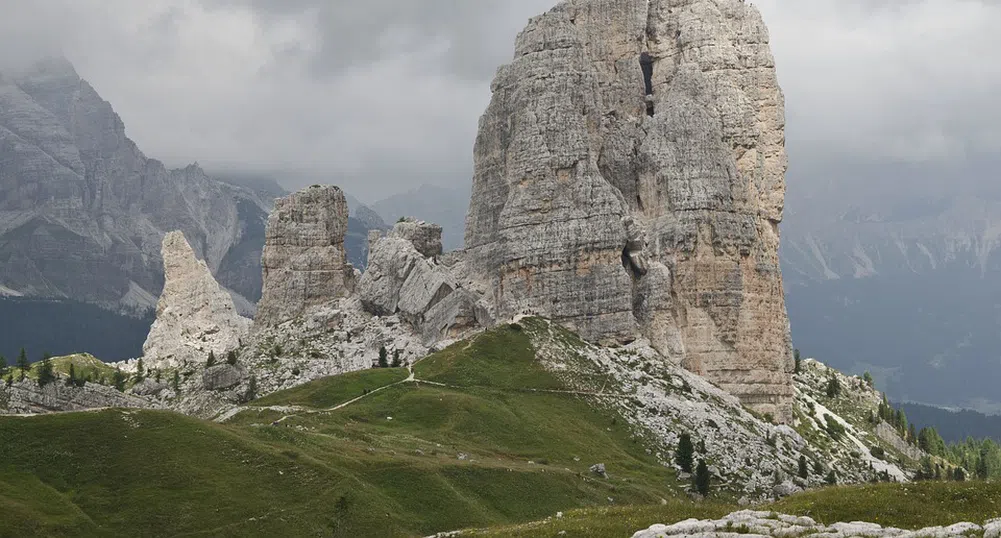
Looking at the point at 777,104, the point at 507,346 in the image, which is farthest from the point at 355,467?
the point at 777,104

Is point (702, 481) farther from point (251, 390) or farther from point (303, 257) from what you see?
point (303, 257)

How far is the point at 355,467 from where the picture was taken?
89312mm

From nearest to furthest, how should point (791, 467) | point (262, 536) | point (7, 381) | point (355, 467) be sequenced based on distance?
point (262, 536), point (355, 467), point (7, 381), point (791, 467)

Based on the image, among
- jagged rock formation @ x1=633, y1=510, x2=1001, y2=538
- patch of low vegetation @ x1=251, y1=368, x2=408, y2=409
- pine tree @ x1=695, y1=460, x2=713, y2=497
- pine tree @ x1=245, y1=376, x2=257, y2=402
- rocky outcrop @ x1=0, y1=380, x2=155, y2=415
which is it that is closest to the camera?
jagged rock formation @ x1=633, y1=510, x2=1001, y2=538

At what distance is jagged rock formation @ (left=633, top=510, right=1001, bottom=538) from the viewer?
46188 millimetres

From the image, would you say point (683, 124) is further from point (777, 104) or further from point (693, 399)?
point (693, 399)

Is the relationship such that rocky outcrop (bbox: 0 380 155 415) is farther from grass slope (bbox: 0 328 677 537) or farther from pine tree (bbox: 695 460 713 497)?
pine tree (bbox: 695 460 713 497)

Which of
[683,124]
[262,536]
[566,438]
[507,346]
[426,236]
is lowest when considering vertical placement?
[262,536]

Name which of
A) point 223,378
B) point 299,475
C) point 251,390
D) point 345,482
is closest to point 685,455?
point 345,482

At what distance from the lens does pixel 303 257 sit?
18775 centimetres

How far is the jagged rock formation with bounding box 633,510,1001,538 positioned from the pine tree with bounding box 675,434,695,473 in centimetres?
7284

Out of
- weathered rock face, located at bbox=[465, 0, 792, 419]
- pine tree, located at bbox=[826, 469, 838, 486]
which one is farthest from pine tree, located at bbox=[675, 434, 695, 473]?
weathered rock face, located at bbox=[465, 0, 792, 419]

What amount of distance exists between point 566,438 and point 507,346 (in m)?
29.9

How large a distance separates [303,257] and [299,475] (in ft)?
351
